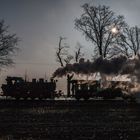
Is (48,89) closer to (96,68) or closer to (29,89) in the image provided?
(29,89)

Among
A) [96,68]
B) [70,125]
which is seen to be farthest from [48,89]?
[70,125]

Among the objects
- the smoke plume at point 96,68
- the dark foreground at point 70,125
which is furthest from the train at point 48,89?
the dark foreground at point 70,125

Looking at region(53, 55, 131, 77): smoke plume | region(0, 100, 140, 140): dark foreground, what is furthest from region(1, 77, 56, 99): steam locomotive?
region(0, 100, 140, 140): dark foreground

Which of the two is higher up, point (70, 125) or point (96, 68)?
point (96, 68)

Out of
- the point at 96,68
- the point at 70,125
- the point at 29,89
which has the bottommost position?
the point at 70,125

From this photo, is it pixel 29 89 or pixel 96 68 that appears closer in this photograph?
pixel 96 68

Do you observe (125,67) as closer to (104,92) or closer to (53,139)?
(53,139)

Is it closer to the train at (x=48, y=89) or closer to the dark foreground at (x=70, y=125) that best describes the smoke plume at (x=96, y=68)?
the dark foreground at (x=70, y=125)

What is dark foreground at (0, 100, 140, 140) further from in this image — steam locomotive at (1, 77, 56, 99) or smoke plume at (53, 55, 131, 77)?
steam locomotive at (1, 77, 56, 99)

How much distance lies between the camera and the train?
232 feet

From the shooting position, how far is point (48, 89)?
7138cm

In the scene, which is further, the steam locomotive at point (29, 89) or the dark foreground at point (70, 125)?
the steam locomotive at point (29, 89)

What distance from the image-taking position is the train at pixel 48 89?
70688mm

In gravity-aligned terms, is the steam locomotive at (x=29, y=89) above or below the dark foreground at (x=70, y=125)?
above
